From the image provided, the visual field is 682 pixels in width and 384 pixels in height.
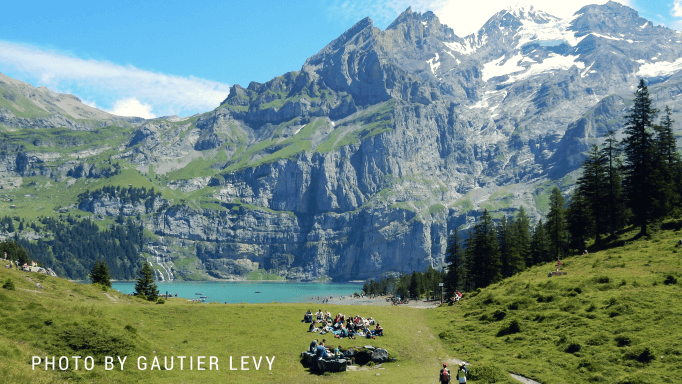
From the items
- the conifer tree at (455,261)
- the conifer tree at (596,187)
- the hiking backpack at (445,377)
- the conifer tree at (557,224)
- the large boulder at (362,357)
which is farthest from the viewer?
the conifer tree at (455,261)

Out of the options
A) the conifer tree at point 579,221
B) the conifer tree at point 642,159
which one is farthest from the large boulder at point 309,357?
the conifer tree at point 579,221

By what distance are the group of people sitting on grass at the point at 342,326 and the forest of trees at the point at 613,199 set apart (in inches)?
1681

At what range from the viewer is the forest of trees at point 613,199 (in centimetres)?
6600

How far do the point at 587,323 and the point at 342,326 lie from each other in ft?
73.7

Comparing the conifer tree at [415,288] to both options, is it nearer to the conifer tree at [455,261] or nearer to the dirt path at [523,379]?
→ the conifer tree at [455,261]

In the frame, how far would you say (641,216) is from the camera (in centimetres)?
6400

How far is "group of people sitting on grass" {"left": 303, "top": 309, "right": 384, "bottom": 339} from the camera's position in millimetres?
44719

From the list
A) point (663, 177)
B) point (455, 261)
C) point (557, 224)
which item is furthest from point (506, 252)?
point (663, 177)

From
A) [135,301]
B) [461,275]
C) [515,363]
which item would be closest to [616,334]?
[515,363]

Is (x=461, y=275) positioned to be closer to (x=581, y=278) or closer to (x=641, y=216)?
(x=641, y=216)

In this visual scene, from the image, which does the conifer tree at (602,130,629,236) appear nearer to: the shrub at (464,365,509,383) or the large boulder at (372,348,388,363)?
the shrub at (464,365,509,383)

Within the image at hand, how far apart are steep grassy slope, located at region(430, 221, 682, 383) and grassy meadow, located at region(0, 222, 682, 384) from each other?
12 centimetres

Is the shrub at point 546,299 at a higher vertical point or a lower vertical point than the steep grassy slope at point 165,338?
higher

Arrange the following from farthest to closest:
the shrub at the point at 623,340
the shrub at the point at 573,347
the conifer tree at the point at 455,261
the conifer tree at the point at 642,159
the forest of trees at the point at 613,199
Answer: the conifer tree at the point at 455,261 → the forest of trees at the point at 613,199 → the conifer tree at the point at 642,159 → the shrub at the point at 573,347 → the shrub at the point at 623,340
